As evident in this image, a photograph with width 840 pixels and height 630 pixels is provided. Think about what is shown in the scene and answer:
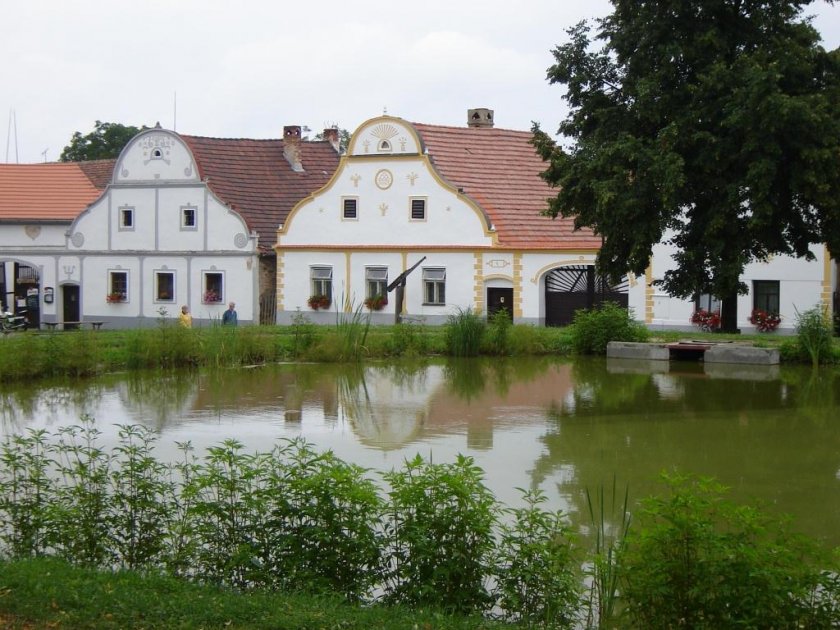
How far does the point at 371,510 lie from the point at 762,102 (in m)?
17.9

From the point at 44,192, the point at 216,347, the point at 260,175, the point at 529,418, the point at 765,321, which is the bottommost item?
the point at 529,418

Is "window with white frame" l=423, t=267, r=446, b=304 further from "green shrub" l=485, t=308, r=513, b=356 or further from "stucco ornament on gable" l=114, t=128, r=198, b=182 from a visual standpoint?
"green shrub" l=485, t=308, r=513, b=356

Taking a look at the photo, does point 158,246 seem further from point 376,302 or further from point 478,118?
point 478,118

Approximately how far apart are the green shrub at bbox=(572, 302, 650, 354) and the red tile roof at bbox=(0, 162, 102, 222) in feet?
70.4

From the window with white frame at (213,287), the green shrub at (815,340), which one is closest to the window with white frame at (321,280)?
the window with white frame at (213,287)

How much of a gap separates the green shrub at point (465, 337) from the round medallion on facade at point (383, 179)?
11539mm

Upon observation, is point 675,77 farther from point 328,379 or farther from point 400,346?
point 328,379

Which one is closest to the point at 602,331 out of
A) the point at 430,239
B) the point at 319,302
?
the point at 430,239

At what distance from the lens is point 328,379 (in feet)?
68.1

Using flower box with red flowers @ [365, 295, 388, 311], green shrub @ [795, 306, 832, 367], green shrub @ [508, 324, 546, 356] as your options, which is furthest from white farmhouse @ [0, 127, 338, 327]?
green shrub @ [795, 306, 832, 367]

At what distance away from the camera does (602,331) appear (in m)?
26.3

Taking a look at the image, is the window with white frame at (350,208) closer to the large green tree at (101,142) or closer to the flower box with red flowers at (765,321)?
the flower box with red flowers at (765,321)

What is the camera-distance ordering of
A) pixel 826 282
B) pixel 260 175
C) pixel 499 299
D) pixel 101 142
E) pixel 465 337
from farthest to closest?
pixel 101 142
pixel 260 175
pixel 499 299
pixel 826 282
pixel 465 337

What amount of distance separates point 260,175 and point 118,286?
21.1 feet
